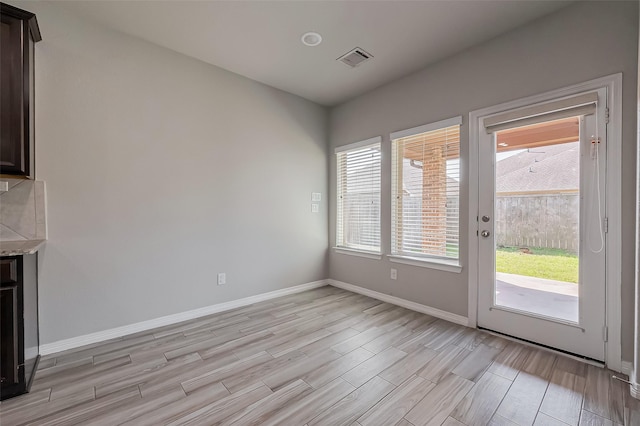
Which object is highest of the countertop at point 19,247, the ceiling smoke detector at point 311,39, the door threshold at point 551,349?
the ceiling smoke detector at point 311,39

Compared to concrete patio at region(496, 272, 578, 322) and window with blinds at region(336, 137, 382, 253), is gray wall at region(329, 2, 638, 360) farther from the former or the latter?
concrete patio at region(496, 272, 578, 322)

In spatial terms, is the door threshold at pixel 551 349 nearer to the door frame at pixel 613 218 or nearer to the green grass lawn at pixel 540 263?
the door frame at pixel 613 218

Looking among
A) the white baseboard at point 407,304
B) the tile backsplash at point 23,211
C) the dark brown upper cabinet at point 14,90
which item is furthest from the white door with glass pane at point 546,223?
the tile backsplash at point 23,211

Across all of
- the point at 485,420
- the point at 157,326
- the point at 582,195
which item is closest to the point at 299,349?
the point at 485,420

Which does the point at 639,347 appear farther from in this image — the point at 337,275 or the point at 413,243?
the point at 337,275

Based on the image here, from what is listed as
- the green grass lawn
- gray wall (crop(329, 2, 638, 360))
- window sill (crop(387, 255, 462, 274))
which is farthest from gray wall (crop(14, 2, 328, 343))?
the green grass lawn

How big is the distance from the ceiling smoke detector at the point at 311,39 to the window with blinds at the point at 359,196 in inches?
58.8

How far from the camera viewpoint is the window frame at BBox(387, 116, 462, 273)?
2.97 m

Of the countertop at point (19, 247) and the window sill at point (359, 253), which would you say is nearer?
the countertop at point (19, 247)

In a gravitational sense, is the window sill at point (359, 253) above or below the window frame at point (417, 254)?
below

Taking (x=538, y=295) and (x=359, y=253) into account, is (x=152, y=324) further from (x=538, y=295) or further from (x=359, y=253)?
(x=538, y=295)

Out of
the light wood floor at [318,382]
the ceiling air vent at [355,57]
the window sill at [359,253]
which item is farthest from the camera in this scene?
the window sill at [359,253]

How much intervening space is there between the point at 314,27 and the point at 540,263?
3.01m

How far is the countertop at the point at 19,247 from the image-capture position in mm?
1710
